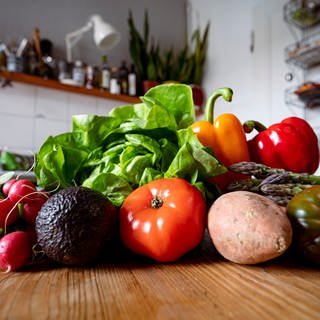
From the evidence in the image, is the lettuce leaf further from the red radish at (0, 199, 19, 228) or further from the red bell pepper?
the red bell pepper

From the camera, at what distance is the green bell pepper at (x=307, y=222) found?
38 centimetres

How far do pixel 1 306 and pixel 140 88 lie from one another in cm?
235

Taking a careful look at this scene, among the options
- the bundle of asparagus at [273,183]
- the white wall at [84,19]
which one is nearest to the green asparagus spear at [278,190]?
the bundle of asparagus at [273,183]

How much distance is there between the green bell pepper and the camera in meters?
0.38

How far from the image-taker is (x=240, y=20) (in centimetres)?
240

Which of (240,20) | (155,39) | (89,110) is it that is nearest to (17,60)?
(89,110)

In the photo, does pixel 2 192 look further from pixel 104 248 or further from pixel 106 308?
pixel 106 308

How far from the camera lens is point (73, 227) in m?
0.38

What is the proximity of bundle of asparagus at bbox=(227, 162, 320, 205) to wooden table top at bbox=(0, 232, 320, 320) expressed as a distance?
0.33ft

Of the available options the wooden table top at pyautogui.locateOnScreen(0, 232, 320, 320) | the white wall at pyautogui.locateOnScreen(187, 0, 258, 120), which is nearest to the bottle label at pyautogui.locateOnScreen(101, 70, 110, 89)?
the white wall at pyautogui.locateOnScreen(187, 0, 258, 120)

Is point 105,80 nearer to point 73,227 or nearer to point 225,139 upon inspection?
point 225,139

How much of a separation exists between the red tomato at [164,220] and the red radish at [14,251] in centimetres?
13

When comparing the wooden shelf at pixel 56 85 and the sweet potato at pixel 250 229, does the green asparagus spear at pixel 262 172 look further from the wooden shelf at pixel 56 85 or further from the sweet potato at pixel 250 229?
the wooden shelf at pixel 56 85

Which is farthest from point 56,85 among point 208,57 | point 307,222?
point 307,222
